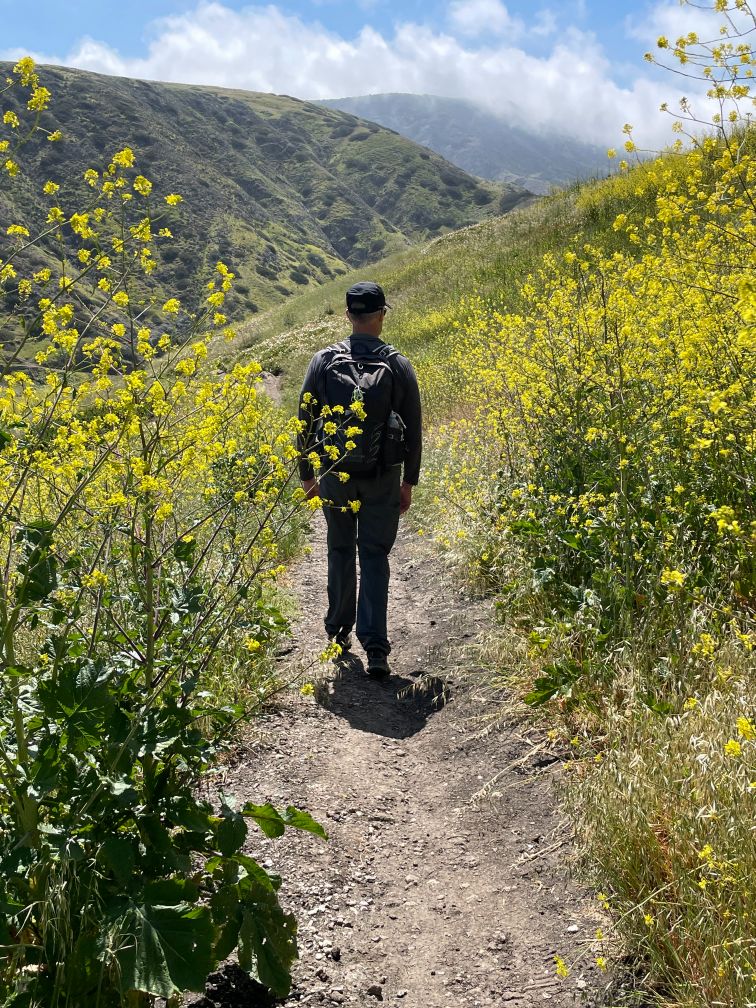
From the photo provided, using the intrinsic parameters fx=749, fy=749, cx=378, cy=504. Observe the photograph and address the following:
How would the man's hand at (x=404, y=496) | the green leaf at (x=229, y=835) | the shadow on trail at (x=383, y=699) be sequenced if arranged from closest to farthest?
the green leaf at (x=229, y=835), the shadow on trail at (x=383, y=699), the man's hand at (x=404, y=496)

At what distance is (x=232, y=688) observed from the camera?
4.07m

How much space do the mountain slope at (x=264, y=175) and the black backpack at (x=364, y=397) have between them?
63.7m

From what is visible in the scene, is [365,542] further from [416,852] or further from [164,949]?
[164,949]

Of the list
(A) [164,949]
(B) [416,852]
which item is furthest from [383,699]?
(A) [164,949]

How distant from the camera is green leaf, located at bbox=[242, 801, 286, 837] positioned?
84.3 inches

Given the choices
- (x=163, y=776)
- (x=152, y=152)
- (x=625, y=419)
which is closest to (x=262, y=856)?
(x=163, y=776)

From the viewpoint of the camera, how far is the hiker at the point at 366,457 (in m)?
4.47

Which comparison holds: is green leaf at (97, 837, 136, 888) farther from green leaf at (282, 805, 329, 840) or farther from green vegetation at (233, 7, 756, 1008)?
green vegetation at (233, 7, 756, 1008)

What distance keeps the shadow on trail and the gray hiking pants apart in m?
0.21

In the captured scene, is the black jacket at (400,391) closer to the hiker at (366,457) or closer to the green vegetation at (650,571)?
the hiker at (366,457)

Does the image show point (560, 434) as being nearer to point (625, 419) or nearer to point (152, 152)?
point (625, 419)

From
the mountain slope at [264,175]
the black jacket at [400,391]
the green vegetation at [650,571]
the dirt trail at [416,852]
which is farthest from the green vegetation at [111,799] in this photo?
the mountain slope at [264,175]

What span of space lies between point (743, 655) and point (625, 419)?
157cm

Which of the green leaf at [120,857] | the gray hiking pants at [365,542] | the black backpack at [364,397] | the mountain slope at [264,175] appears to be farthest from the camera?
the mountain slope at [264,175]
